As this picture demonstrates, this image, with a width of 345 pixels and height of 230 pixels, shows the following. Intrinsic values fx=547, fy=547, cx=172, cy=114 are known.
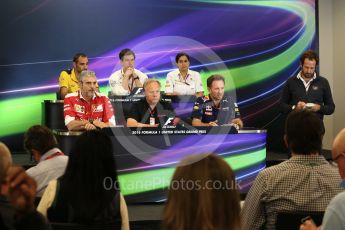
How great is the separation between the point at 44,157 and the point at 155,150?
5.57 ft

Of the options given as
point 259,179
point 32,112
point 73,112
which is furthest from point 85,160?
point 32,112

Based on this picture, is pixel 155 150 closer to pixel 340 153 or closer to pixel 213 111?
pixel 213 111

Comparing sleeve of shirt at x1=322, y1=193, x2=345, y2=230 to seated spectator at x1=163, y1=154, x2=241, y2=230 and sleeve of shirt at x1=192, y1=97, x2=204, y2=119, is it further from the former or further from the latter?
sleeve of shirt at x1=192, y1=97, x2=204, y2=119

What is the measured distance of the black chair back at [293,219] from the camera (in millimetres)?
2441

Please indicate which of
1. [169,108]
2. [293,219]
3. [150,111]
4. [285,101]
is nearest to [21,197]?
[293,219]

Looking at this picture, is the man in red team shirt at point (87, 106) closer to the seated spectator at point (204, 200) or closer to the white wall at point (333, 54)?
the seated spectator at point (204, 200)

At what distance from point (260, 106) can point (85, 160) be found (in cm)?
638

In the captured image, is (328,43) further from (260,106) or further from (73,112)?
(73,112)

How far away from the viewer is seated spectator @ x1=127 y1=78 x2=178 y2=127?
5141 mm

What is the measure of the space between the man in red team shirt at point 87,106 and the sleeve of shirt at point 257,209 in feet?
8.70

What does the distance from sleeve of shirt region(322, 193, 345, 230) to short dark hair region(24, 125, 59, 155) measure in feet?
6.37

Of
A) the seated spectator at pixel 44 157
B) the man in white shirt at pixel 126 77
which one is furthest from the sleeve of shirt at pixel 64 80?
the seated spectator at pixel 44 157

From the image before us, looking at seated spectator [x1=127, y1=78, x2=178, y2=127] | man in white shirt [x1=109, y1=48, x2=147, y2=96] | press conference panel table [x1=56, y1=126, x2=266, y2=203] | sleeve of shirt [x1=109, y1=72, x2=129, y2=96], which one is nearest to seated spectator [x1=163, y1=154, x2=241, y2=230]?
press conference panel table [x1=56, y1=126, x2=266, y2=203]

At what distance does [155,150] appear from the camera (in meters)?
4.93
